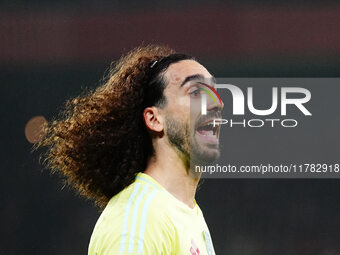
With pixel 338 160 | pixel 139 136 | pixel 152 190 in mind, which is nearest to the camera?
pixel 152 190

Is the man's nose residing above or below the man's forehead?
below

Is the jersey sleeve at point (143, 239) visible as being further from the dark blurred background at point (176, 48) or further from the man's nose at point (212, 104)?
the dark blurred background at point (176, 48)

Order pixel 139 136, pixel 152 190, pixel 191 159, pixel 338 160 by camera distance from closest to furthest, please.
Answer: pixel 152 190, pixel 191 159, pixel 139 136, pixel 338 160

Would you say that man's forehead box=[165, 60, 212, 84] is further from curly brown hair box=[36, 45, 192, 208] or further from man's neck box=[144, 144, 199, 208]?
man's neck box=[144, 144, 199, 208]

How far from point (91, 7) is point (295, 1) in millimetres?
1768

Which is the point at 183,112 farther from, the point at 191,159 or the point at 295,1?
the point at 295,1

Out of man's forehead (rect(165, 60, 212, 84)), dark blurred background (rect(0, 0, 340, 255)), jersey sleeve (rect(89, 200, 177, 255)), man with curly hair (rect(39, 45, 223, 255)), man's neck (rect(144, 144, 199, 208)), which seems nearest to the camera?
jersey sleeve (rect(89, 200, 177, 255))

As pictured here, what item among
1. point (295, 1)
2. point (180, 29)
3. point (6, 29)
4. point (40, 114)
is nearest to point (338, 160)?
point (295, 1)

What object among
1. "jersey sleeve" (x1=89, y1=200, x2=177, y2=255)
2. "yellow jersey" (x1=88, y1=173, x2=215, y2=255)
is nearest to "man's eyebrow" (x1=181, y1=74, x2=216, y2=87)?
"yellow jersey" (x1=88, y1=173, x2=215, y2=255)

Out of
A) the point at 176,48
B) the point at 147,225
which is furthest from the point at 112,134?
the point at 176,48

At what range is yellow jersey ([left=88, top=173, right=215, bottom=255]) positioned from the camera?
5.93 feet

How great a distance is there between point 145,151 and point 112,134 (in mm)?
154

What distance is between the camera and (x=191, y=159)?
7.23 ft

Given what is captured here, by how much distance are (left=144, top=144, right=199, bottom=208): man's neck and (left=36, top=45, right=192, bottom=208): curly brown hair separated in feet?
0.25
